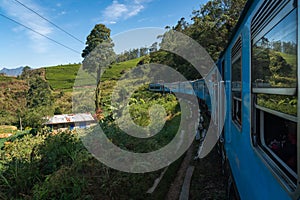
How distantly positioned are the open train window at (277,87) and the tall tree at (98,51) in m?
18.8

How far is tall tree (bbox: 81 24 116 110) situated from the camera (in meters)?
19.9

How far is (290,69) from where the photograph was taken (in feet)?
3.28

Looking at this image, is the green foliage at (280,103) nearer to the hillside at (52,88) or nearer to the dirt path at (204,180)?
the dirt path at (204,180)

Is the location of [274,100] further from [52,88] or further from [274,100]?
[52,88]

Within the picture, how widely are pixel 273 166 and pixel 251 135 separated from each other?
52 cm

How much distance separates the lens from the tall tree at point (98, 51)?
1992cm

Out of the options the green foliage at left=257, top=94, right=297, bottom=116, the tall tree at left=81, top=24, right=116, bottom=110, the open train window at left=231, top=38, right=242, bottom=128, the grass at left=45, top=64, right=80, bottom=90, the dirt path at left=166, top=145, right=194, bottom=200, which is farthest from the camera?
the grass at left=45, top=64, right=80, bottom=90

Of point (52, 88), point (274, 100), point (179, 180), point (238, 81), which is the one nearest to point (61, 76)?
point (52, 88)

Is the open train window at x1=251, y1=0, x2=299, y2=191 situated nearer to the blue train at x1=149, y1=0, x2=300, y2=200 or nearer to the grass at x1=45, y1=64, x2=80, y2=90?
the blue train at x1=149, y1=0, x2=300, y2=200

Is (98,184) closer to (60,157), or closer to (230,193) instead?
(60,157)

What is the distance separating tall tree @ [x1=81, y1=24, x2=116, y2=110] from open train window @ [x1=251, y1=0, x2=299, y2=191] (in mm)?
18779

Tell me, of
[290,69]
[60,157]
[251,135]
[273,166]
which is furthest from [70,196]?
[290,69]

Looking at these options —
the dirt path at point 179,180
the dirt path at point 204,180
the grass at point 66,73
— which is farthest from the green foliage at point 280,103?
the grass at point 66,73

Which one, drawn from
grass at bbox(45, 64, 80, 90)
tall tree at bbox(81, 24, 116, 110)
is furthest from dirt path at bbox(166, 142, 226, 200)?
grass at bbox(45, 64, 80, 90)
